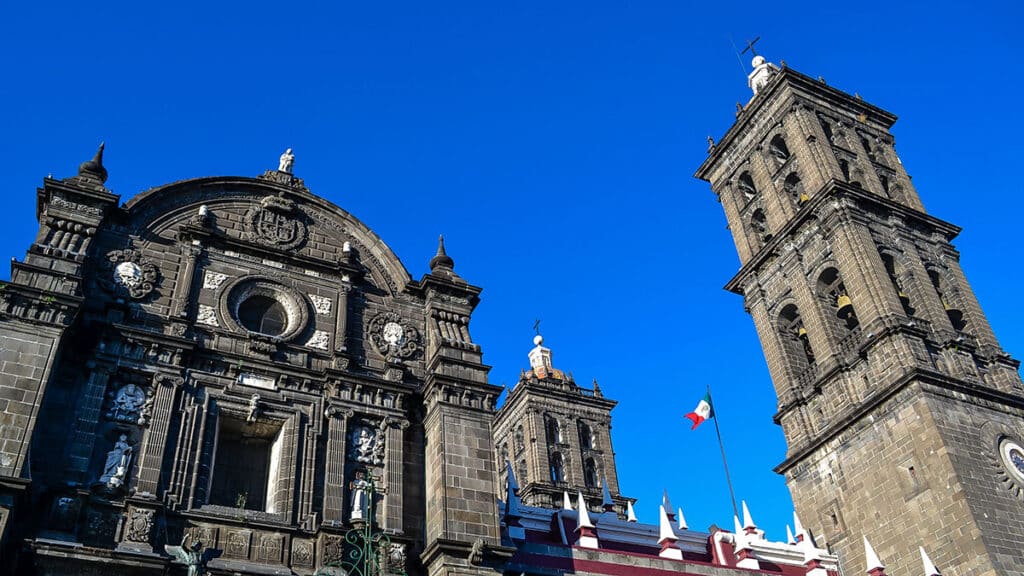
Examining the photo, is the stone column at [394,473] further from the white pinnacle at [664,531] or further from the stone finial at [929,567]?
the stone finial at [929,567]

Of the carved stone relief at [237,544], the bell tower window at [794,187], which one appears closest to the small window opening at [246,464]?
the carved stone relief at [237,544]

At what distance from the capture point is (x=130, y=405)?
65.1 feet

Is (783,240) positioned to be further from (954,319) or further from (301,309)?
(301,309)

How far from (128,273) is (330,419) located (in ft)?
19.9

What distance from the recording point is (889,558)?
30.9 metres

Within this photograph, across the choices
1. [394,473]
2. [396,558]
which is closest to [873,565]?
[394,473]

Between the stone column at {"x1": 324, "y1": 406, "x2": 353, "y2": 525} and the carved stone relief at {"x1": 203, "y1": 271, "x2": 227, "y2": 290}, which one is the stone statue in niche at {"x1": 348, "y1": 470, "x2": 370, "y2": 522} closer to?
the stone column at {"x1": 324, "y1": 406, "x2": 353, "y2": 525}

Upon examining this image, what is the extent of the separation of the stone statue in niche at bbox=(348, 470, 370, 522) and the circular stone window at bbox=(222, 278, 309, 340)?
13.5ft

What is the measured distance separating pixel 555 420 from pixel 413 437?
2978cm

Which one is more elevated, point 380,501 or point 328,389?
point 328,389

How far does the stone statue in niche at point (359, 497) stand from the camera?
65.7 ft

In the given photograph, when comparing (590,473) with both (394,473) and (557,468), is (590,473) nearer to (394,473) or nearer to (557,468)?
(557,468)

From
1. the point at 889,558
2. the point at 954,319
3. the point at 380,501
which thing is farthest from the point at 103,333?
the point at 954,319

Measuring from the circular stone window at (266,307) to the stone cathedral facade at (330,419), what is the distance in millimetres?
90
